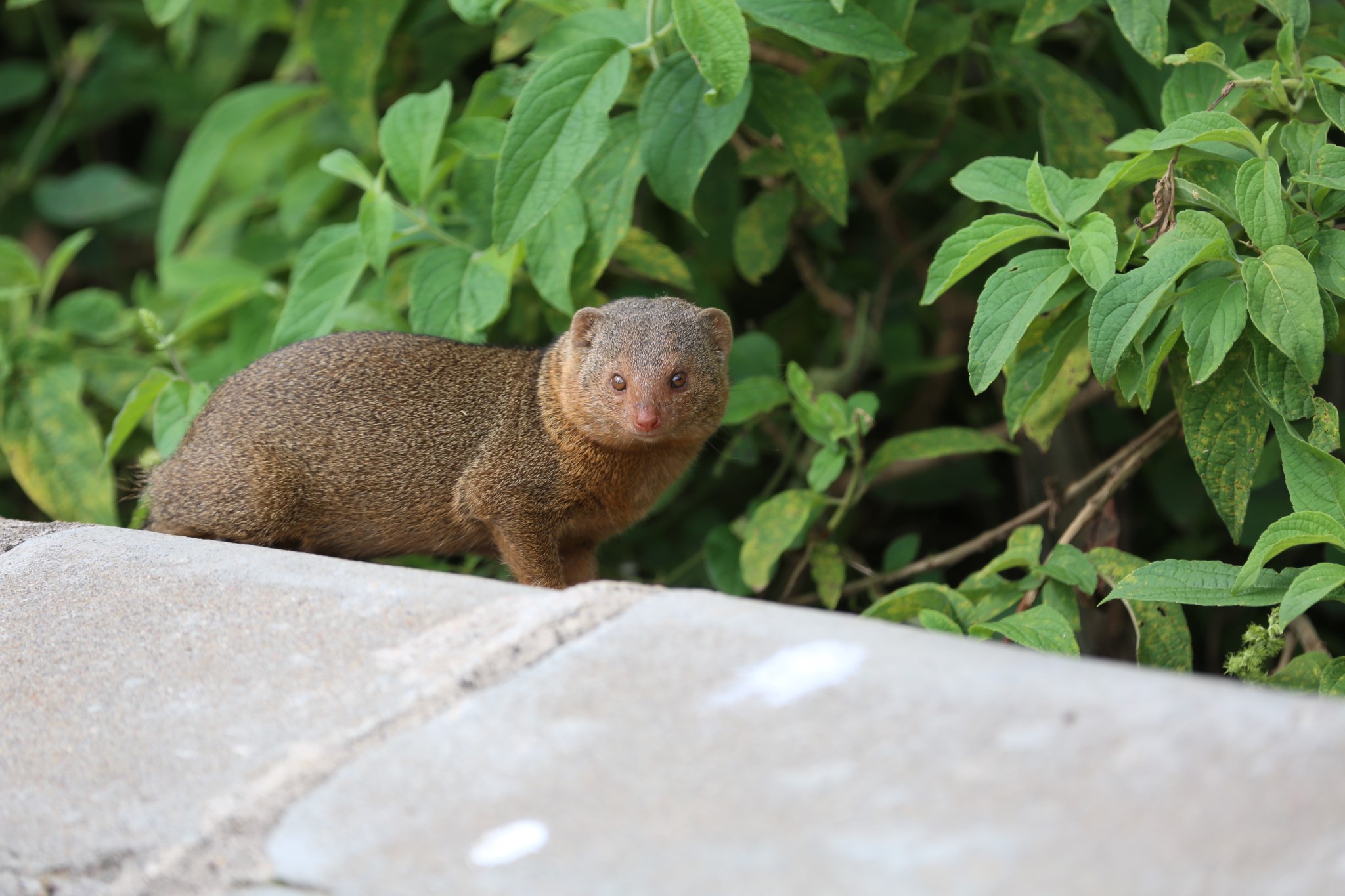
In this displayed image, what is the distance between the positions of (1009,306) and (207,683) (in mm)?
1473

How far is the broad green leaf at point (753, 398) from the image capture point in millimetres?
3174

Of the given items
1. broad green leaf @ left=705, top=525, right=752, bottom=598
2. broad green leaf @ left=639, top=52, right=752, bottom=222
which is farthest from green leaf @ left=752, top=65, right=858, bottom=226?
broad green leaf @ left=705, top=525, right=752, bottom=598

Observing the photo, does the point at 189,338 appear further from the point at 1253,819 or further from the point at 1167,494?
the point at 1253,819

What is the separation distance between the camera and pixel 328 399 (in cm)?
287

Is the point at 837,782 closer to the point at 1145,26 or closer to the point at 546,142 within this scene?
the point at 546,142

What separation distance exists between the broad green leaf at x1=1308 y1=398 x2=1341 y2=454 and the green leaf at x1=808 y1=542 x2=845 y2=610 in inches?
50.3

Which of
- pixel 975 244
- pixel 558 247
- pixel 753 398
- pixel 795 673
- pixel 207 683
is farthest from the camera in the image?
pixel 753 398

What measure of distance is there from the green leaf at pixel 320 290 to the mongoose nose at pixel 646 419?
86 centimetres

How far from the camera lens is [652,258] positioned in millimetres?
3268

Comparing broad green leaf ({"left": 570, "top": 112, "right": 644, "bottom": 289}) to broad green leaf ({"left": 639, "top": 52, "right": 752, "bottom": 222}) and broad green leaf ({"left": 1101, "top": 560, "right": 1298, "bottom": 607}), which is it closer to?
broad green leaf ({"left": 639, "top": 52, "right": 752, "bottom": 222})

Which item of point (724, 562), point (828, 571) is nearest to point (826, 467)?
point (828, 571)

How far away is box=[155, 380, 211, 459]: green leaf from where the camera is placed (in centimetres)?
301

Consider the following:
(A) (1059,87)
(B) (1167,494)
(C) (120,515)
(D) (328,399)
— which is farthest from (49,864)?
(B) (1167,494)

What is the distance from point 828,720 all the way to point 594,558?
2.01m
